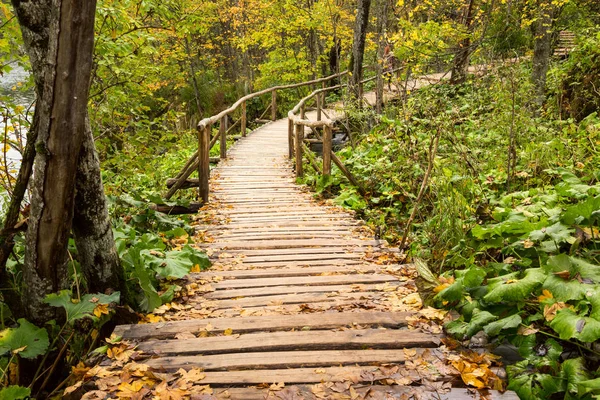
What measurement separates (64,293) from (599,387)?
112 inches

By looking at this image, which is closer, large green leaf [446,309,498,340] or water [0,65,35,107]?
large green leaf [446,309,498,340]

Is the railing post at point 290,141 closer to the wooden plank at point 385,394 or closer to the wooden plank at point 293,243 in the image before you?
the wooden plank at point 293,243

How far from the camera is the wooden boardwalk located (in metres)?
2.27

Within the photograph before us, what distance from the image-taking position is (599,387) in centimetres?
182

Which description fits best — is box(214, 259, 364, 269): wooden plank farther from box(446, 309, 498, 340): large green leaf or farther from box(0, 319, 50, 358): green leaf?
box(0, 319, 50, 358): green leaf

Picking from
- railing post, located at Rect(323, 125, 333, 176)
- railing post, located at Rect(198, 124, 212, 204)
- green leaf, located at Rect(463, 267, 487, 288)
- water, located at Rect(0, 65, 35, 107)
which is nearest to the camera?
green leaf, located at Rect(463, 267, 487, 288)

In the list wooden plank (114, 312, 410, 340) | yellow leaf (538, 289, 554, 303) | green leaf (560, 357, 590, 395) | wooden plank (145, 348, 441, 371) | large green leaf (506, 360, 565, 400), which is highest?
yellow leaf (538, 289, 554, 303)

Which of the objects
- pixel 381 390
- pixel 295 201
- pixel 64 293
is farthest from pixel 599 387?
pixel 295 201

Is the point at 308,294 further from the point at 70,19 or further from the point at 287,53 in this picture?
the point at 287,53

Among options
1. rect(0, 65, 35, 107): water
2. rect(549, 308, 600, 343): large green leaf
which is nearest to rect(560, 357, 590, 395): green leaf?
rect(549, 308, 600, 343): large green leaf

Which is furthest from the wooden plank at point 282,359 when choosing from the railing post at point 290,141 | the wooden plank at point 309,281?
the railing post at point 290,141

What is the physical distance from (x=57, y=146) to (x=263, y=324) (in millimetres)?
1705

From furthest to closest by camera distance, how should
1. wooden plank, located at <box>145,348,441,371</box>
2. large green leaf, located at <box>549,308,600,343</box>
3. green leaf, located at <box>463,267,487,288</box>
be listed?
green leaf, located at <box>463,267,487,288</box> < wooden plank, located at <box>145,348,441,371</box> < large green leaf, located at <box>549,308,600,343</box>

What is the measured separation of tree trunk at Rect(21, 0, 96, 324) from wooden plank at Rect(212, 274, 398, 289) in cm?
144
